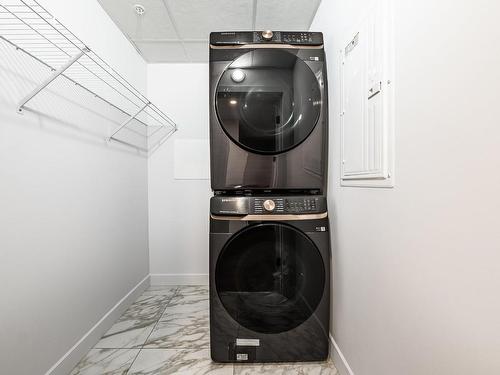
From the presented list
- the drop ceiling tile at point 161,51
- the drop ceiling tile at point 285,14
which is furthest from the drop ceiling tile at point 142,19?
the drop ceiling tile at point 285,14

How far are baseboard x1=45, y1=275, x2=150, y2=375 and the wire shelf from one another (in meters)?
1.25

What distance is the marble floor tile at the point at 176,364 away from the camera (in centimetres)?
142

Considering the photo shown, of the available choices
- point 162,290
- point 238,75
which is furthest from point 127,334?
point 238,75

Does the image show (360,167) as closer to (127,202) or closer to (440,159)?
(440,159)

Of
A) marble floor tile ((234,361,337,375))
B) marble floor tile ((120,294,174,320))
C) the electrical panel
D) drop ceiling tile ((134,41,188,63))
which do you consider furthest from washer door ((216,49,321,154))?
marble floor tile ((120,294,174,320))

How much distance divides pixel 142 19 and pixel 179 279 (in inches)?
88.6

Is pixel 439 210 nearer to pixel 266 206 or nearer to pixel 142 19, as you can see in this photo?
pixel 266 206

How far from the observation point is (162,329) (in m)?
1.83

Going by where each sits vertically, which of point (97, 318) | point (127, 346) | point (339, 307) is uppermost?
point (339, 307)

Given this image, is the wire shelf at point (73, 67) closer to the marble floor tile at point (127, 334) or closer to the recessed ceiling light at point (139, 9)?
the recessed ceiling light at point (139, 9)

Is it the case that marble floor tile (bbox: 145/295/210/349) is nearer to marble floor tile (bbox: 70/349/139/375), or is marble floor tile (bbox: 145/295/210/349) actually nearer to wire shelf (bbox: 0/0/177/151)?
marble floor tile (bbox: 70/349/139/375)

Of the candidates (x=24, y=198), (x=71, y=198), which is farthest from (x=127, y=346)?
(x=24, y=198)

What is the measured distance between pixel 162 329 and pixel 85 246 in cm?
79

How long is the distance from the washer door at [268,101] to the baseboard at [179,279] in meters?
1.65
